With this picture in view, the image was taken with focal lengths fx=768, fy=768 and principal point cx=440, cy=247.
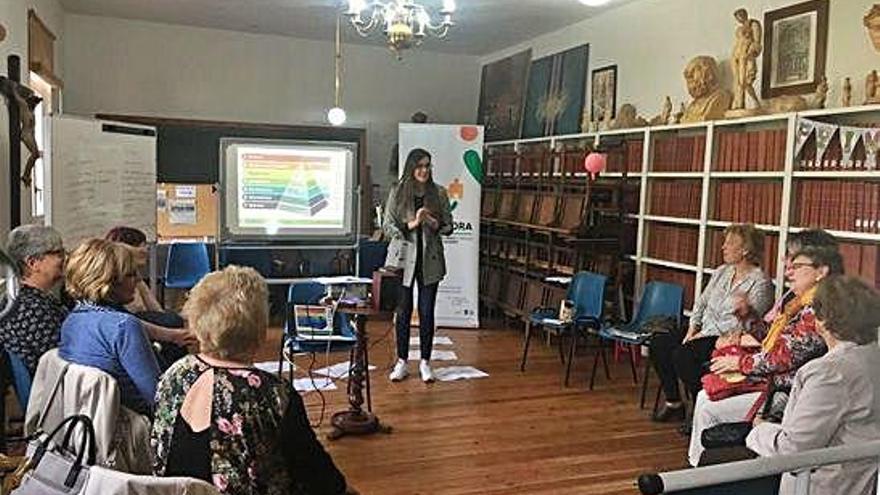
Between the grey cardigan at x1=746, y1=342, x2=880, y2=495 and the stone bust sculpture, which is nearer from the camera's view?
the grey cardigan at x1=746, y1=342, x2=880, y2=495

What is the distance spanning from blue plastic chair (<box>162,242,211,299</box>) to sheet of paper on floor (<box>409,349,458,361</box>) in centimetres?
225

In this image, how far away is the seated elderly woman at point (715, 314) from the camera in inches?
165

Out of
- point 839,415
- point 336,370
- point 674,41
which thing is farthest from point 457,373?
point 839,415

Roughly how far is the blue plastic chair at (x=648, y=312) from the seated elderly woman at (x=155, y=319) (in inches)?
107

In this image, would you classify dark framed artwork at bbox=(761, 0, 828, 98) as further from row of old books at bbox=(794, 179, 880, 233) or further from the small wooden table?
the small wooden table

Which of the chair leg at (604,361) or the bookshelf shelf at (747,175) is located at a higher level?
the bookshelf shelf at (747,175)

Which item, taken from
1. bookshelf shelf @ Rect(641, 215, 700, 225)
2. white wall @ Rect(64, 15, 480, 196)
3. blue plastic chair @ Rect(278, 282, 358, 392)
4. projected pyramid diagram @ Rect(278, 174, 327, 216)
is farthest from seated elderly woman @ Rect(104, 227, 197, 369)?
white wall @ Rect(64, 15, 480, 196)

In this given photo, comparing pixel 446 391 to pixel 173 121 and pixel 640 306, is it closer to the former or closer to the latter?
pixel 640 306

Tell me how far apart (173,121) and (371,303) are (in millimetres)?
4607

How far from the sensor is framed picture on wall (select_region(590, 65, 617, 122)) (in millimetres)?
6623

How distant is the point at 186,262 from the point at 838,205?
5.42 m

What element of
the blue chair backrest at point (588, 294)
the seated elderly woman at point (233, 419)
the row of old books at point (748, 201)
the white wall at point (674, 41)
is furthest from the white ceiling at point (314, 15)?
the seated elderly woman at point (233, 419)

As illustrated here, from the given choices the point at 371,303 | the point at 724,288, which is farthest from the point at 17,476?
the point at 724,288

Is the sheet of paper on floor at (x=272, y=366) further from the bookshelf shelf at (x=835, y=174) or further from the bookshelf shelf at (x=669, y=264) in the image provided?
the bookshelf shelf at (x=835, y=174)
